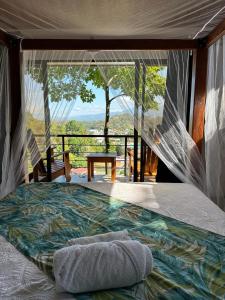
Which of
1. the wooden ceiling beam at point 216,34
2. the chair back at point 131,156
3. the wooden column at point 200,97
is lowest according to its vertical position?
the chair back at point 131,156

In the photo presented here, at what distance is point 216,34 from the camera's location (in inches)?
99.0

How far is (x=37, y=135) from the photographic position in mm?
3123

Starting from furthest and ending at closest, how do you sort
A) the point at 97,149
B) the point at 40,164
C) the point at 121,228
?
the point at 97,149 → the point at 40,164 → the point at 121,228

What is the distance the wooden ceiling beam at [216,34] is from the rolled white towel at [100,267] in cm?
211

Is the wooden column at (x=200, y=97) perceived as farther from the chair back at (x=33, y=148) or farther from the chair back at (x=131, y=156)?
the chair back at (x=33, y=148)

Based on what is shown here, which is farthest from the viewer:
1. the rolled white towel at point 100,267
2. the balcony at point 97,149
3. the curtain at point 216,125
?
the balcony at point 97,149

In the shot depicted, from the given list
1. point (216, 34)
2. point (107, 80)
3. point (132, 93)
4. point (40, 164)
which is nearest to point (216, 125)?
point (216, 34)

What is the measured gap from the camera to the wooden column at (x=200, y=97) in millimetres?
2938

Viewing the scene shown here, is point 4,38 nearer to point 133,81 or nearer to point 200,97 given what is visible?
point 133,81

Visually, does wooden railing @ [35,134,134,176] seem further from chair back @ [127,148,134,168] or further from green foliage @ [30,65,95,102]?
green foliage @ [30,65,95,102]

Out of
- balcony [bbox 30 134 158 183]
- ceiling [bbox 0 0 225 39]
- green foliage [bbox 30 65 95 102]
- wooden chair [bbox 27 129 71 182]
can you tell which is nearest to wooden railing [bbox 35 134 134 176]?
balcony [bbox 30 134 158 183]

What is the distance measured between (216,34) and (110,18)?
1043mm

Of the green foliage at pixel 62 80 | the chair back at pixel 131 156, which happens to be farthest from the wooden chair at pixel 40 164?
the chair back at pixel 131 156

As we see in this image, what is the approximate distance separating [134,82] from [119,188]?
1294mm
